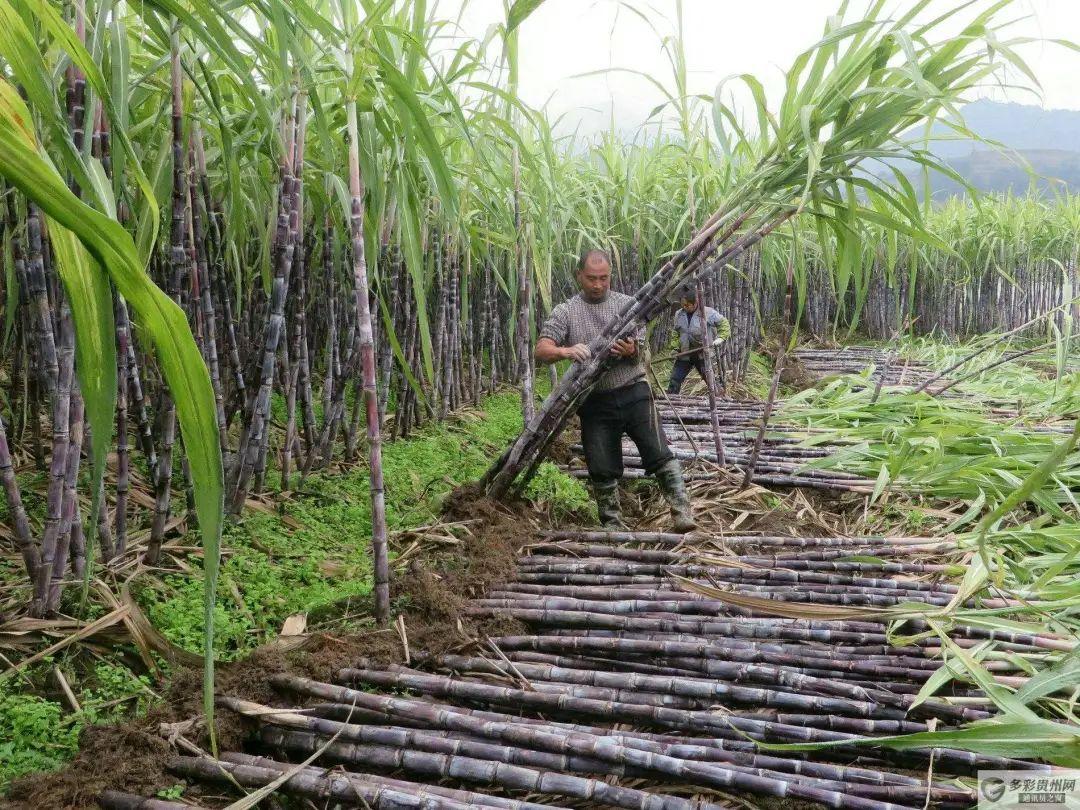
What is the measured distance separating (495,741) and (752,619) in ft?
2.35

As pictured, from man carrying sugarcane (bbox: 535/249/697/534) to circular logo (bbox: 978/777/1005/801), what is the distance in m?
1.49

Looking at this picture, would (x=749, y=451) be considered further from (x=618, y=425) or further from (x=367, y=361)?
(x=367, y=361)

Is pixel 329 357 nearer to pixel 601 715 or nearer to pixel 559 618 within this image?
pixel 559 618

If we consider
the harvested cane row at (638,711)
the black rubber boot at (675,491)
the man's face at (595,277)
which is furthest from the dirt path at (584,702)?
the man's face at (595,277)

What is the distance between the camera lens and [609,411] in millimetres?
2711

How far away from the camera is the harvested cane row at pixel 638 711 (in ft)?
3.92

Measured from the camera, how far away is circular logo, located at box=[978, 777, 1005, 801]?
1129 mm

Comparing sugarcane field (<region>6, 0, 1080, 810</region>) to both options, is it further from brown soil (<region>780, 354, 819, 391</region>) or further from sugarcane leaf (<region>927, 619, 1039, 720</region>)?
brown soil (<region>780, 354, 819, 391</region>)

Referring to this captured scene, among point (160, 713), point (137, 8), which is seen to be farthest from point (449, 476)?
point (137, 8)

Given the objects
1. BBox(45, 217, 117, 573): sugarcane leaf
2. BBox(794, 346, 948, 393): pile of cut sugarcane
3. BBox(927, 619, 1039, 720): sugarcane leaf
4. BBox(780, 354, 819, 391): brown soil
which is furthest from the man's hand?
BBox(780, 354, 819, 391): brown soil

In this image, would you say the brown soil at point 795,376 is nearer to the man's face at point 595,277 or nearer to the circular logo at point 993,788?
the man's face at point 595,277

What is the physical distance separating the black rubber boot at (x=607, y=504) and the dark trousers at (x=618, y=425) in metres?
0.02

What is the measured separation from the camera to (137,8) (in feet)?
3.70

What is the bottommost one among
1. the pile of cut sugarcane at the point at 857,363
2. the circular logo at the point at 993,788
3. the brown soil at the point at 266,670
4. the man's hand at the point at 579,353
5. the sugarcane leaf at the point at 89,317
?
the circular logo at the point at 993,788
